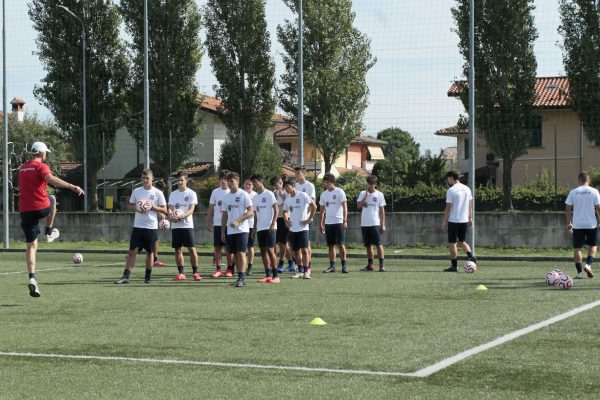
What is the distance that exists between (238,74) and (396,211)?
20.6 metres

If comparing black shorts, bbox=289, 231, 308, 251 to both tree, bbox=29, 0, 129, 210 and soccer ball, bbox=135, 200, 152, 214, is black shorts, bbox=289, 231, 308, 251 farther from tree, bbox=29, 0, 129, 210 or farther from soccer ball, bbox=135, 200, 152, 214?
tree, bbox=29, 0, 129, 210

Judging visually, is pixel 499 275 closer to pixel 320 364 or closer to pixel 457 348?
pixel 457 348

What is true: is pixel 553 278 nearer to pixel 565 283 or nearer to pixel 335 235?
pixel 565 283

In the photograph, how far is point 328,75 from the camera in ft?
168

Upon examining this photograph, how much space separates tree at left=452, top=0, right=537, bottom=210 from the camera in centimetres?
3975

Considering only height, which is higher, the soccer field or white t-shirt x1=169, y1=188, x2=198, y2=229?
white t-shirt x1=169, y1=188, x2=198, y2=229

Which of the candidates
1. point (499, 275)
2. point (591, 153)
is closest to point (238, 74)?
point (591, 153)

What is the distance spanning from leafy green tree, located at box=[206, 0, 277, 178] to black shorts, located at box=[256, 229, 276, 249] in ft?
106

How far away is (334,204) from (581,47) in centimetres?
2215

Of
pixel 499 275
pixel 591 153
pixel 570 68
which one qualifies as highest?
pixel 570 68

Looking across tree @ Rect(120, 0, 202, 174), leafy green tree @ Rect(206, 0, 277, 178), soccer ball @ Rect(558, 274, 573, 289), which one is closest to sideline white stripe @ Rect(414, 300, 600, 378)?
soccer ball @ Rect(558, 274, 573, 289)

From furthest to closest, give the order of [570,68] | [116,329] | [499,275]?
[570,68] → [499,275] → [116,329]

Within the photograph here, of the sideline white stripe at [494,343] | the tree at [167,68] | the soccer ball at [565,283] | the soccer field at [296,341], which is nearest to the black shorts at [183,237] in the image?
the soccer field at [296,341]

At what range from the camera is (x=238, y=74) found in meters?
50.4
